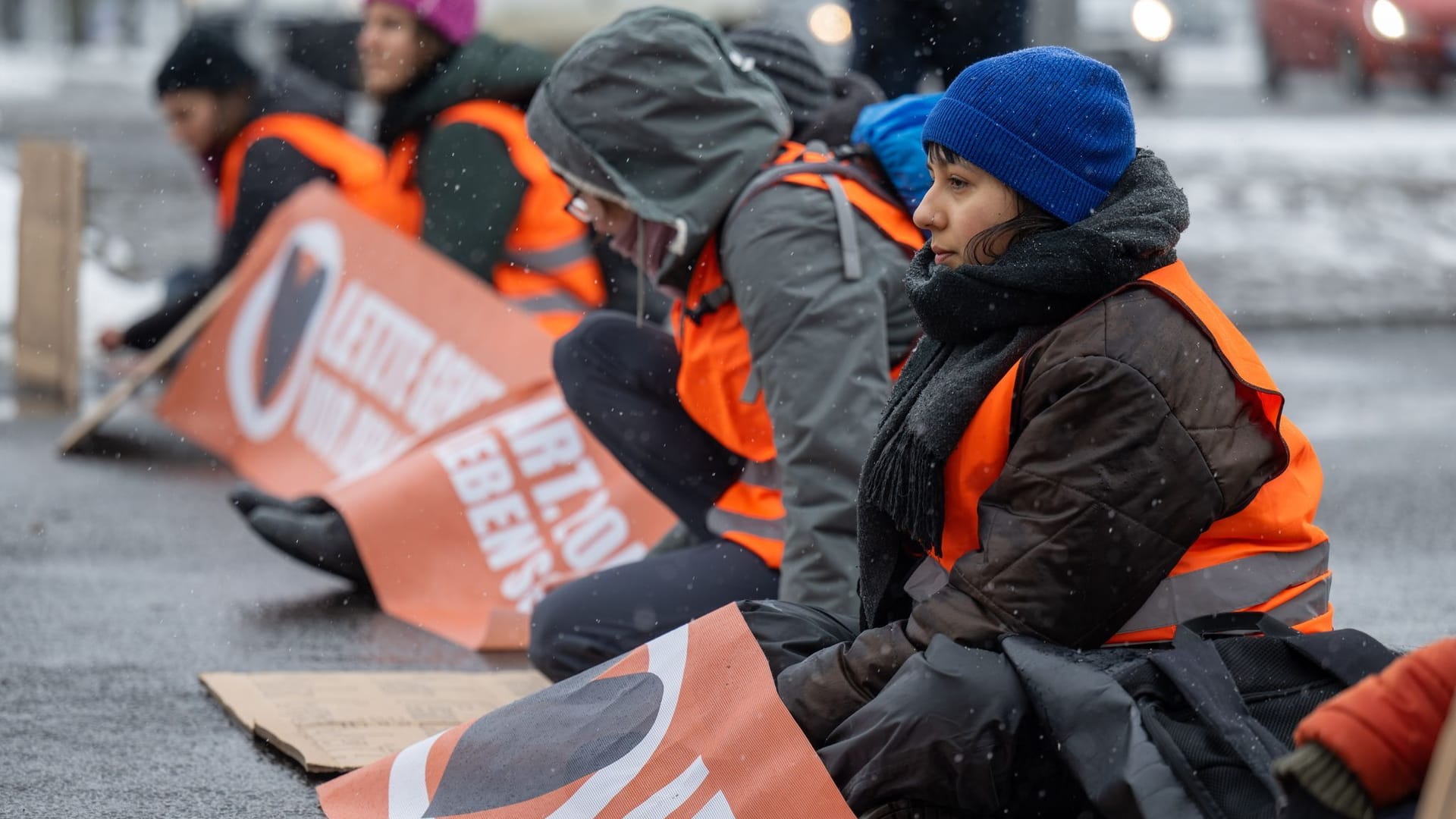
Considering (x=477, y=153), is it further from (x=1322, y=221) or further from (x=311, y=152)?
(x=1322, y=221)

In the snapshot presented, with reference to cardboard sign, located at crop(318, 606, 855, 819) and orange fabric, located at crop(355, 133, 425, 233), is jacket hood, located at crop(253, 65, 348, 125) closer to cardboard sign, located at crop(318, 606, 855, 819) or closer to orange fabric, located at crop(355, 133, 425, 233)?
orange fabric, located at crop(355, 133, 425, 233)

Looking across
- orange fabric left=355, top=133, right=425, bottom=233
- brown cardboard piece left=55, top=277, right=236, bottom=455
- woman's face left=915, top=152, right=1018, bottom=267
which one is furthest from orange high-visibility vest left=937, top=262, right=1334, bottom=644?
brown cardboard piece left=55, top=277, right=236, bottom=455

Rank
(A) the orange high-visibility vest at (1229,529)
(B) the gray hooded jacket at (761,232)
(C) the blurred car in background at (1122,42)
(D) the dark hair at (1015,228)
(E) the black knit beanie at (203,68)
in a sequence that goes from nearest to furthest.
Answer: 1. (A) the orange high-visibility vest at (1229,529)
2. (D) the dark hair at (1015,228)
3. (B) the gray hooded jacket at (761,232)
4. (E) the black knit beanie at (203,68)
5. (C) the blurred car in background at (1122,42)

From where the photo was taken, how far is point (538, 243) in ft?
Answer: 18.7

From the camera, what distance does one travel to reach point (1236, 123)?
1430 centimetres

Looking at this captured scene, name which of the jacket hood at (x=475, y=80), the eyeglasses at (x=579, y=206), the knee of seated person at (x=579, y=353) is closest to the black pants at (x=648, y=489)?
the knee of seated person at (x=579, y=353)

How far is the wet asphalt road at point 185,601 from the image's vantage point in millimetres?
3377

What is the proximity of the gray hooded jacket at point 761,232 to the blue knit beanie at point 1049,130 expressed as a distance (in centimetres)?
77

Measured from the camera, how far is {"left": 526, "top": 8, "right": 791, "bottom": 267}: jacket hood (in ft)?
12.0

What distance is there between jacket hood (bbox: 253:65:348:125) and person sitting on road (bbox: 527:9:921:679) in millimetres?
3600

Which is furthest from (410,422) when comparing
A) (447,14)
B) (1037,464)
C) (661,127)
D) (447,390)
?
(1037,464)

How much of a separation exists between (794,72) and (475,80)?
69.7 inches

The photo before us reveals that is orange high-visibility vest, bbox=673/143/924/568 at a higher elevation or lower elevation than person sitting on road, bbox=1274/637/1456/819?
lower

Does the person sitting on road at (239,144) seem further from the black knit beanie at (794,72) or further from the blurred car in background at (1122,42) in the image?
the blurred car in background at (1122,42)
